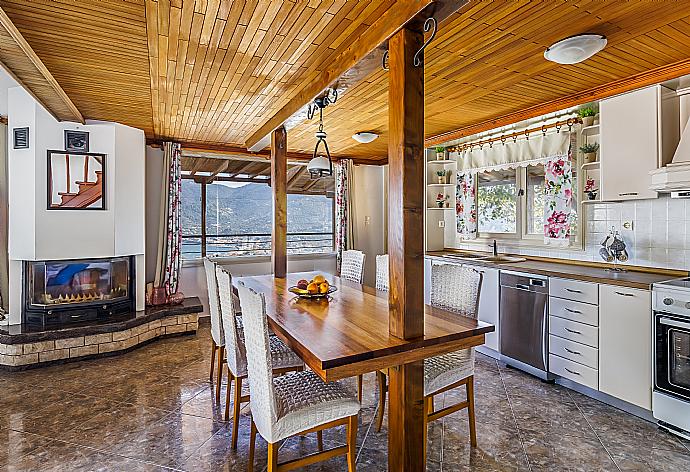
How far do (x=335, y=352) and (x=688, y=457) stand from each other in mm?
Result: 2281

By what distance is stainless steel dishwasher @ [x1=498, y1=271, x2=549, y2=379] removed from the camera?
340 centimetres

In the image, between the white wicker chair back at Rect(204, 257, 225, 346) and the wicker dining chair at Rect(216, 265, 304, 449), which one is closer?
the wicker dining chair at Rect(216, 265, 304, 449)

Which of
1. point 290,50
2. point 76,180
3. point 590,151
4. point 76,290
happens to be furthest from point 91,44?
point 590,151

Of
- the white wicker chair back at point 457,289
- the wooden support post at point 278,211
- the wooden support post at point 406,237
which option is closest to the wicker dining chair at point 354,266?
the wooden support post at point 278,211

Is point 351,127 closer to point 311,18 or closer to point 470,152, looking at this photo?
point 470,152

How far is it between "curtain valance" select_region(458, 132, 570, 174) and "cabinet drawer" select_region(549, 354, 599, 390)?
1940mm

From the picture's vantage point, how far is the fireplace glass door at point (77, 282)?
4.04 m

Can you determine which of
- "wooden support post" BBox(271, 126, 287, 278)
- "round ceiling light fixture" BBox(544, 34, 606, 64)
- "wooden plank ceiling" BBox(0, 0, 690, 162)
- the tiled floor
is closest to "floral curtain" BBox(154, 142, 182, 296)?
"wooden plank ceiling" BBox(0, 0, 690, 162)

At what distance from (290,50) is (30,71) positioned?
1.80 m

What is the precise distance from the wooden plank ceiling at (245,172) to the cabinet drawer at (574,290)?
4252mm

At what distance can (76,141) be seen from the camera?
163 inches

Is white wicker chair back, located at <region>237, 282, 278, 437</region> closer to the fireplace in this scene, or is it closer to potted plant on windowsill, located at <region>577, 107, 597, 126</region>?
the fireplace

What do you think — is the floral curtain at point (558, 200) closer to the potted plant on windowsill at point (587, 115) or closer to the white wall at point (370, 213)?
the potted plant on windowsill at point (587, 115)

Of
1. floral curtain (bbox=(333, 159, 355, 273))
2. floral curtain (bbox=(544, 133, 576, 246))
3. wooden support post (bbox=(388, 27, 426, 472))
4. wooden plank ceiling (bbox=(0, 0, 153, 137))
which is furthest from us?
floral curtain (bbox=(333, 159, 355, 273))
